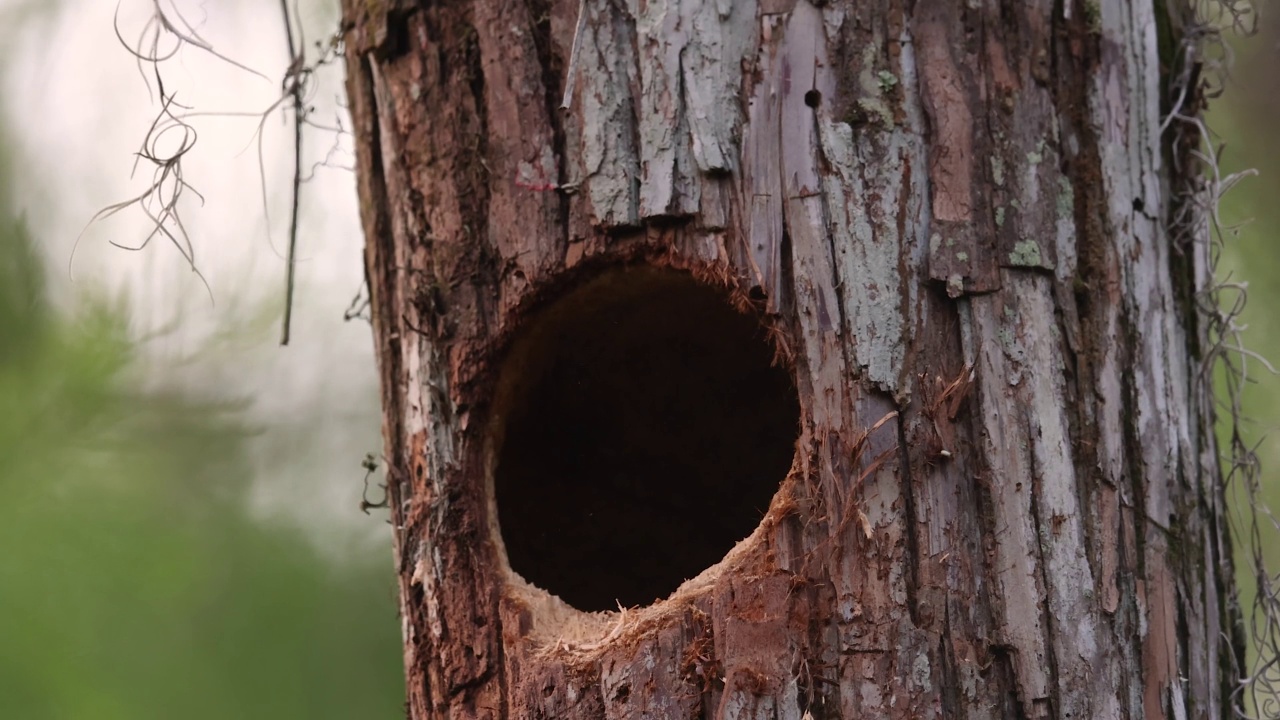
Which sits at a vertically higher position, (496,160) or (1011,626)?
(496,160)

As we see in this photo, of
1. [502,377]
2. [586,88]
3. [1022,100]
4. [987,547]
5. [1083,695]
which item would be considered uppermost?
[586,88]

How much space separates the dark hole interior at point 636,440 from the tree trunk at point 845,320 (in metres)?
0.25

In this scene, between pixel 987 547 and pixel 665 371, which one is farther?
pixel 665 371

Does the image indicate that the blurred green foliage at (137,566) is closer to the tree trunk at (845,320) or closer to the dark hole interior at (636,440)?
the dark hole interior at (636,440)

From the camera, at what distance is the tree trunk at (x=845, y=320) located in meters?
1.54

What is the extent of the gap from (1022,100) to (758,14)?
1.67 ft

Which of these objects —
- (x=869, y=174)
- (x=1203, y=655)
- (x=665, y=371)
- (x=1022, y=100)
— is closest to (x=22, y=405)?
(x=665, y=371)

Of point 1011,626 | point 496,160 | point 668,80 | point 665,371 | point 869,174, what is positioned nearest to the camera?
point 1011,626

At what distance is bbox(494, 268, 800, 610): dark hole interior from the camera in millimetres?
2326

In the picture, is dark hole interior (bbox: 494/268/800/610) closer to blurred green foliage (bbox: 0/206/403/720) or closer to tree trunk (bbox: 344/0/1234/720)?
tree trunk (bbox: 344/0/1234/720)

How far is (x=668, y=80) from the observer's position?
1.73 metres

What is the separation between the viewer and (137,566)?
12.7ft

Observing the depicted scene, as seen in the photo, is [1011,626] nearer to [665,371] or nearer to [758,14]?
[758,14]

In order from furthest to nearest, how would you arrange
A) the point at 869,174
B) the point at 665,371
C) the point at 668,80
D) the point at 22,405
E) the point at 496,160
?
the point at 22,405 < the point at 665,371 < the point at 496,160 < the point at 668,80 < the point at 869,174
